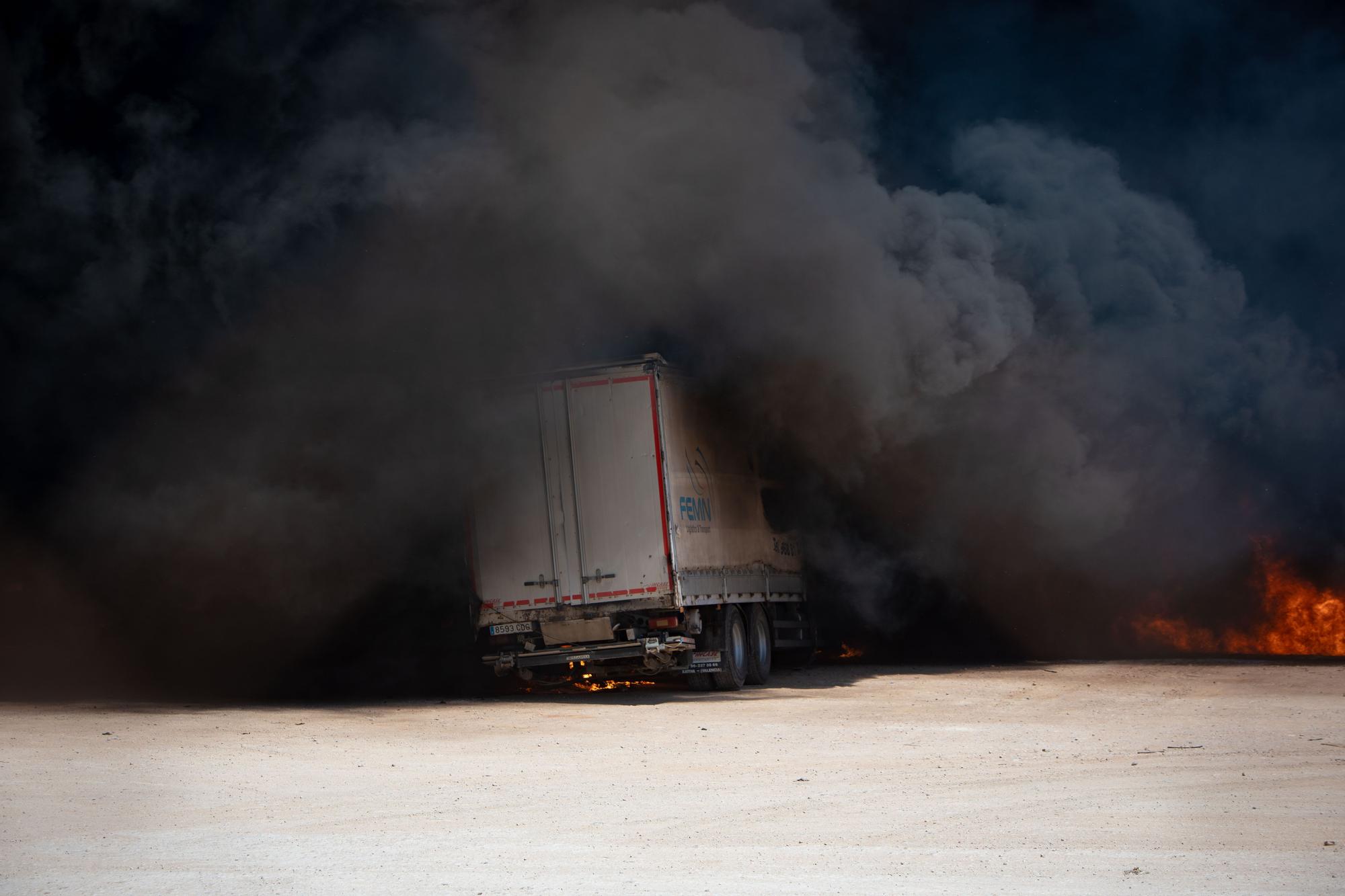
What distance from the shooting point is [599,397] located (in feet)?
52.2

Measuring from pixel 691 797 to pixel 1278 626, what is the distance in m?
16.2

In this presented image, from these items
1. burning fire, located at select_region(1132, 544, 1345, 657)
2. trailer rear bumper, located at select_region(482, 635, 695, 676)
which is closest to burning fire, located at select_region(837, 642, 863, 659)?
burning fire, located at select_region(1132, 544, 1345, 657)

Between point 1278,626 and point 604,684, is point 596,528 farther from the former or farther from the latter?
point 1278,626

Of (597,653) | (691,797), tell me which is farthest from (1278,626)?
(691,797)

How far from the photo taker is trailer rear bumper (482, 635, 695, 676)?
1570 cm

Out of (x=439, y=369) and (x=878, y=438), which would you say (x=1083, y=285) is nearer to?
(x=878, y=438)

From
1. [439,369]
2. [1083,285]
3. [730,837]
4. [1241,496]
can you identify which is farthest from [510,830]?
[1241,496]

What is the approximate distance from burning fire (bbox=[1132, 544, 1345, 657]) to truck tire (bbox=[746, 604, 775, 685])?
24.9 ft

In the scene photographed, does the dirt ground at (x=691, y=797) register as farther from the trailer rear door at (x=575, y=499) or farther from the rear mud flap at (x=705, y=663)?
the trailer rear door at (x=575, y=499)

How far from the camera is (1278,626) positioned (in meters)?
21.9

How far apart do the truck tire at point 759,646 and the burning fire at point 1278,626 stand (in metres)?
7.60

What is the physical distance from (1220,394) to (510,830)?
17319mm

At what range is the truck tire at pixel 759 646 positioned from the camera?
18.0 m

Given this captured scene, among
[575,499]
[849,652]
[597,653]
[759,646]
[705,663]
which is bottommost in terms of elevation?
[849,652]
